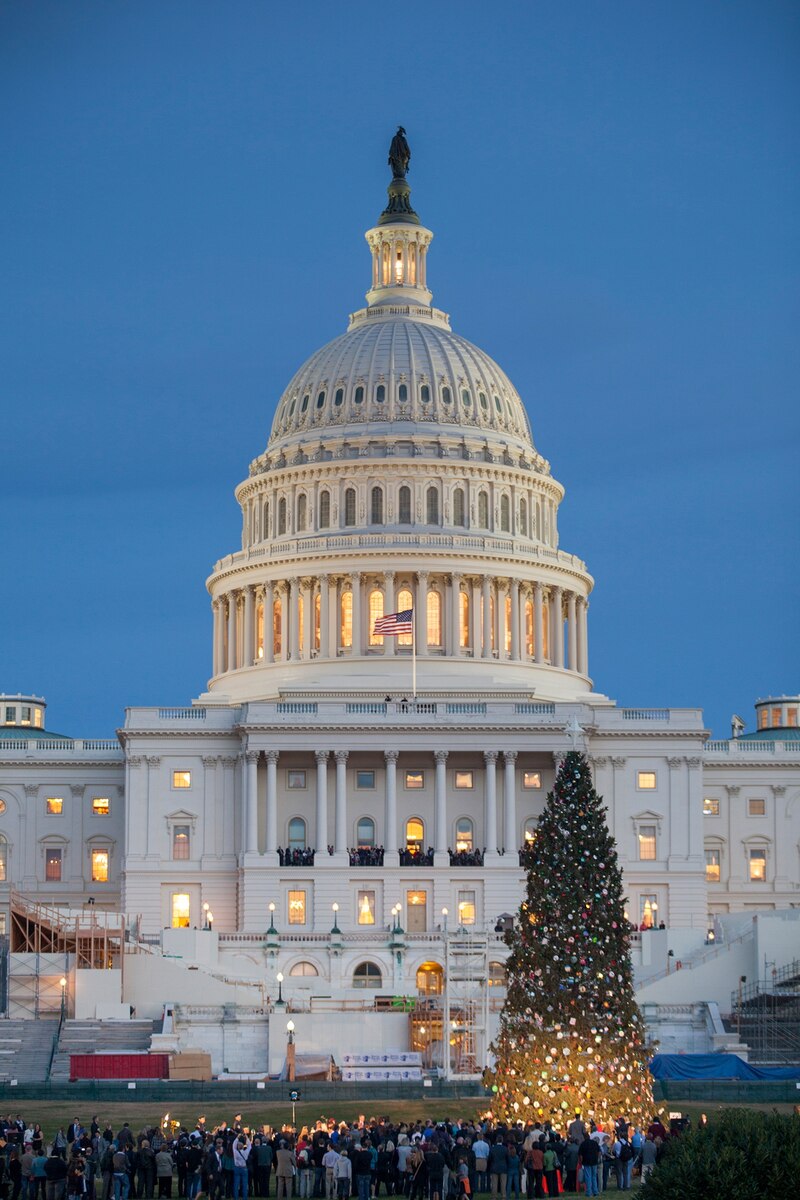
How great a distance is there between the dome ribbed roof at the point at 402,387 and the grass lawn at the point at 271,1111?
255 ft

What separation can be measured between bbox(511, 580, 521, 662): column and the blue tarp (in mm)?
58419

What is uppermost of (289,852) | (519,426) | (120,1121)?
(519,426)

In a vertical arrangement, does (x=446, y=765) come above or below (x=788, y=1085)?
above

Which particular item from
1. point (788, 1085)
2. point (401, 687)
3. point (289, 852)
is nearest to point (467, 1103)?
point (788, 1085)

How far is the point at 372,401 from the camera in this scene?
6107 inches

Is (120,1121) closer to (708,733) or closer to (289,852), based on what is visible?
(289,852)

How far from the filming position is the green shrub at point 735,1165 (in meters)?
43.3

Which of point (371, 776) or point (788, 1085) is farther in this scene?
point (371, 776)

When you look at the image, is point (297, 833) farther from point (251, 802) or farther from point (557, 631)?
point (557, 631)

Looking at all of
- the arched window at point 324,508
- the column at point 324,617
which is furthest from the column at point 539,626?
the arched window at point 324,508

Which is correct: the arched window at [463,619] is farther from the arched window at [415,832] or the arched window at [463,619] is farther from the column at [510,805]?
the arched window at [415,832]

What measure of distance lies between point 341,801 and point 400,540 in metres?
21.0

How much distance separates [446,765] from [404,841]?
171 inches

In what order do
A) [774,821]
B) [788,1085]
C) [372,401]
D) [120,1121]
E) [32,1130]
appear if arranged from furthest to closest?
[372,401]
[774,821]
[788,1085]
[120,1121]
[32,1130]
